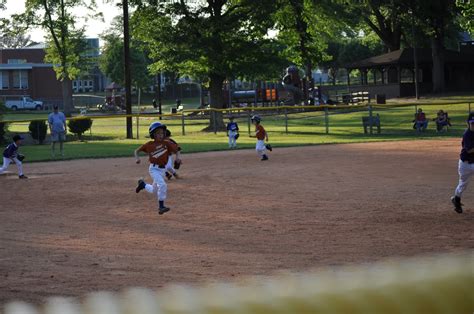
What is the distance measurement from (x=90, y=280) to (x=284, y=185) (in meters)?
9.71

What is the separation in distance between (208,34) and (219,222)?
30614mm

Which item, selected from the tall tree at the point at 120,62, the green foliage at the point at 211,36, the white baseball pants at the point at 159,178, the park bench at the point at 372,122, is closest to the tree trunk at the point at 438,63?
the green foliage at the point at 211,36

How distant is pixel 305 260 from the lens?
9477mm

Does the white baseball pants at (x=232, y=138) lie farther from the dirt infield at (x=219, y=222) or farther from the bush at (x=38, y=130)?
the bush at (x=38, y=130)

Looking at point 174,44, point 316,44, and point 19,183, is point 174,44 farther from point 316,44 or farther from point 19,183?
point 19,183

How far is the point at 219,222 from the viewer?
13.0 m

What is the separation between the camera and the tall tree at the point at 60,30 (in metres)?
68.1

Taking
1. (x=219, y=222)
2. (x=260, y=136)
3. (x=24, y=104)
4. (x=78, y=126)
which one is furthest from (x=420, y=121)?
(x=24, y=104)

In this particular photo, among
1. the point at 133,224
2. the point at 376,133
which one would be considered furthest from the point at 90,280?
the point at 376,133

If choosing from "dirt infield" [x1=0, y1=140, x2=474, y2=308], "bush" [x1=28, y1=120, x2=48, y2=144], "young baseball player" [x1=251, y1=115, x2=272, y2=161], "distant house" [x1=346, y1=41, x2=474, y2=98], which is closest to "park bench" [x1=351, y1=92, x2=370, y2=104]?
"distant house" [x1=346, y1=41, x2=474, y2=98]

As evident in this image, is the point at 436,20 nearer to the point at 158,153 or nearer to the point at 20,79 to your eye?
the point at 158,153

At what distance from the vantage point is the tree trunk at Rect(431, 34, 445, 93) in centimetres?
5919

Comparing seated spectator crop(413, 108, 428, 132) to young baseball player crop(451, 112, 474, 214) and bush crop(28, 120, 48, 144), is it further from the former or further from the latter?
young baseball player crop(451, 112, 474, 214)

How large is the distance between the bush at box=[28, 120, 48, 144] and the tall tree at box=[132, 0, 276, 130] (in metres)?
8.54
